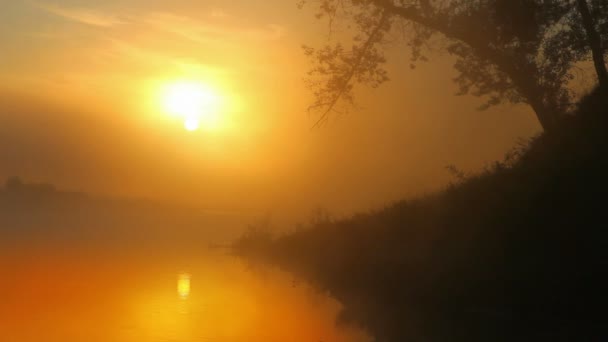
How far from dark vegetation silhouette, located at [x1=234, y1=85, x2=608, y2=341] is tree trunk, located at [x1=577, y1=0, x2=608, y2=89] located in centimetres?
86

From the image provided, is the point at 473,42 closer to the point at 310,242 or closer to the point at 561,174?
the point at 561,174

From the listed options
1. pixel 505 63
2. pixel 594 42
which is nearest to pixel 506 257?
pixel 505 63

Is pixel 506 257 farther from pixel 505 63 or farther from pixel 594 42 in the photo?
pixel 594 42

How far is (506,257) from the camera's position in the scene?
19438 millimetres

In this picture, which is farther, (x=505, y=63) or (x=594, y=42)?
(x=505, y=63)

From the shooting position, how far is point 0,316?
574 inches

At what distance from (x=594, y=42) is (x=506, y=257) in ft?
31.2

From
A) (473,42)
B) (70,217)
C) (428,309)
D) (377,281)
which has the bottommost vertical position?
(428,309)

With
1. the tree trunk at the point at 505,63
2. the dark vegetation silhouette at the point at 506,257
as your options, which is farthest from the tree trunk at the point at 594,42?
the tree trunk at the point at 505,63

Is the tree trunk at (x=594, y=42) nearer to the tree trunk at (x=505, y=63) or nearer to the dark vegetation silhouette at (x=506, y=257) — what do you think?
the dark vegetation silhouette at (x=506, y=257)

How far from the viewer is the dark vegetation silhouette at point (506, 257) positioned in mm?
16031

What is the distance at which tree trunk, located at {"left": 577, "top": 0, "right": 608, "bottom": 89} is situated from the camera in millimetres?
23484

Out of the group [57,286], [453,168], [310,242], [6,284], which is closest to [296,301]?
[57,286]

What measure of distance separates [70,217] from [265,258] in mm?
75447
